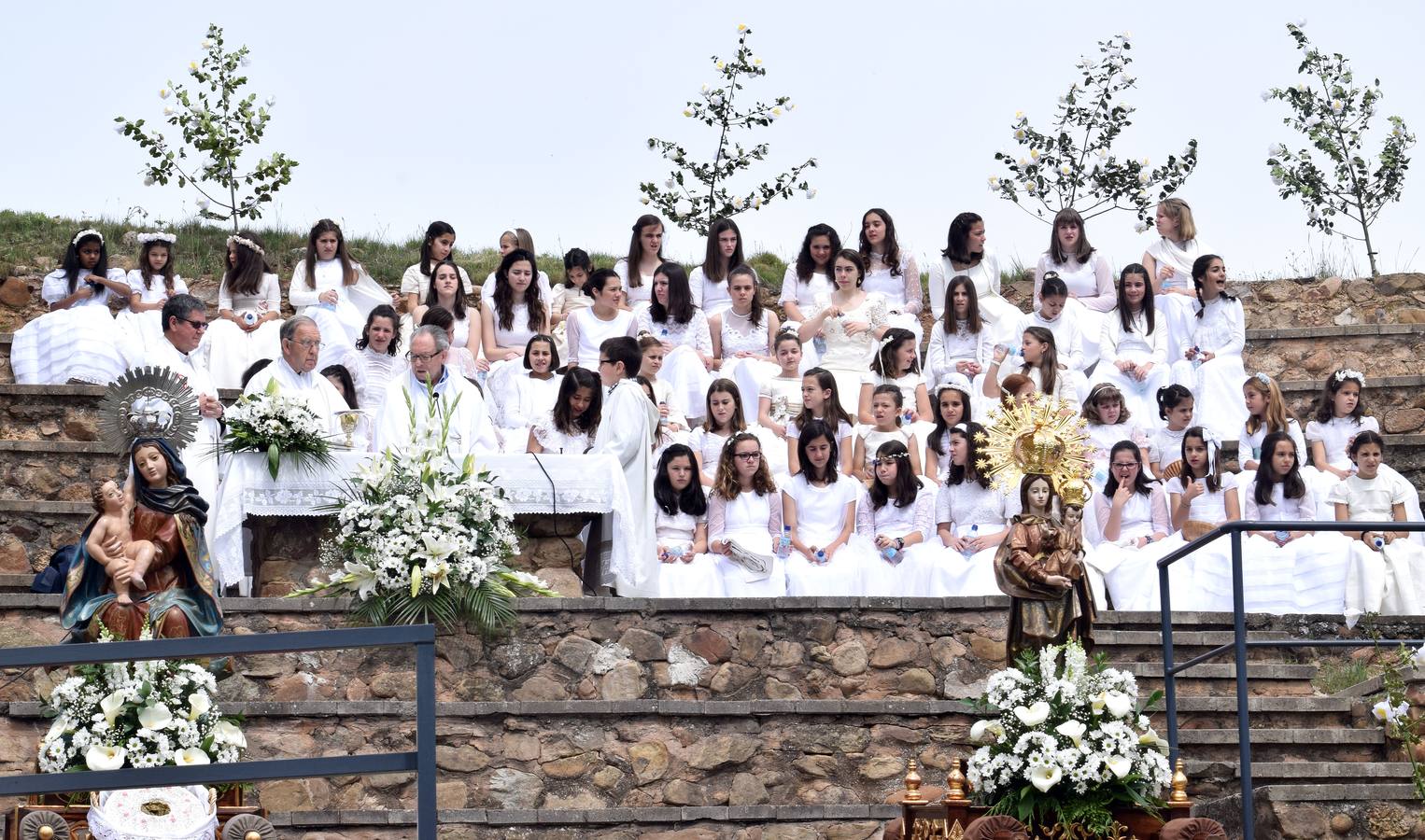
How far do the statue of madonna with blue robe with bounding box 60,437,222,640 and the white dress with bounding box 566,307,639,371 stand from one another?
6.00 metres

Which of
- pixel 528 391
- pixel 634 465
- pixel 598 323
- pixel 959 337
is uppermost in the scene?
pixel 598 323

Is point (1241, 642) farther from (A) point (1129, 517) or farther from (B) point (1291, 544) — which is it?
(A) point (1129, 517)

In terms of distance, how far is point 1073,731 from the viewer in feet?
35.7

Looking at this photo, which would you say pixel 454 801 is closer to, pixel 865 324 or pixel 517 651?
pixel 517 651

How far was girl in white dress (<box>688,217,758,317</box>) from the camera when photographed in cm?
1930

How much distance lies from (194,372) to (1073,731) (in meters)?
8.02

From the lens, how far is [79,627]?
12.3 metres

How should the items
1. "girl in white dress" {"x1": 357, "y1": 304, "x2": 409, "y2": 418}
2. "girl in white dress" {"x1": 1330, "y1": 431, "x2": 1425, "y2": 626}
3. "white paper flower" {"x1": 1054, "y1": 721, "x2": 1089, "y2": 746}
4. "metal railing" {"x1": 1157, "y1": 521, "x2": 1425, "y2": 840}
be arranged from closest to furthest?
"metal railing" {"x1": 1157, "y1": 521, "x2": 1425, "y2": 840}, "white paper flower" {"x1": 1054, "y1": 721, "x2": 1089, "y2": 746}, "girl in white dress" {"x1": 1330, "y1": 431, "x2": 1425, "y2": 626}, "girl in white dress" {"x1": 357, "y1": 304, "x2": 409, "y2": 418}

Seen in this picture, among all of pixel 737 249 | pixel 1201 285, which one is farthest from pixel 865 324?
pixel 1201 285

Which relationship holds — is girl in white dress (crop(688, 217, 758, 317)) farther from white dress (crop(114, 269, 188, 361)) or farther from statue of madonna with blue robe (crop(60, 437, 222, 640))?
statue of madonna with blue robe (crop(60, 437, 222, 640))

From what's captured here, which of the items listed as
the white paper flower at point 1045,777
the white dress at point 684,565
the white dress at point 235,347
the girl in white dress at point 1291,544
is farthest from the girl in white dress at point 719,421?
the white paper flower at point 1045,777

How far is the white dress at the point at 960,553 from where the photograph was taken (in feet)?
50.3

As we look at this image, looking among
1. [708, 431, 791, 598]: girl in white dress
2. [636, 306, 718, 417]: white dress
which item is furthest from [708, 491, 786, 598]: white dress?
[636, 306, 718, 417]: white dress

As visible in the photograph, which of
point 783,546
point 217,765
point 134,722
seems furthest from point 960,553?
point 217,765
